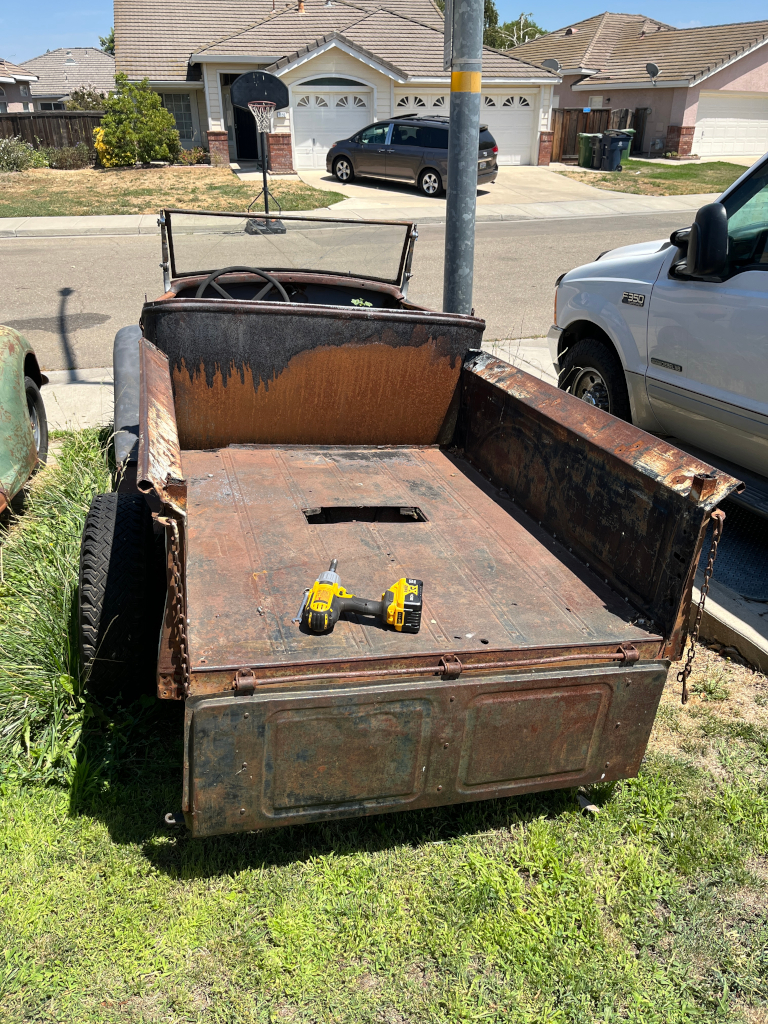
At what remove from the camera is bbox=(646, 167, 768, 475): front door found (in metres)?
4.15

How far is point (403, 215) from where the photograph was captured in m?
17.3

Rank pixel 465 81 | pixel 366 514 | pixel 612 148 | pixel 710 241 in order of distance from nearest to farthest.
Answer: pixel 366 514
pixel 710 241
pixel 465 81
pixel 612 148

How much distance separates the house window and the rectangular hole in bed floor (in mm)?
27564

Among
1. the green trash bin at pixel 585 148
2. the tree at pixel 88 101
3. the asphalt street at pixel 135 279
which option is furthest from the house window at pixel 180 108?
the asphalt street at pixel 135 279

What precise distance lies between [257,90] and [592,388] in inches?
637

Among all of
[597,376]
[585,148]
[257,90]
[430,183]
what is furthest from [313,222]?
[585,148]

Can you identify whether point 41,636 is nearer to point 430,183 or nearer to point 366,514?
point 366,514

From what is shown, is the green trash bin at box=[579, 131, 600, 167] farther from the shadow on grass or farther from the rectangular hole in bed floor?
the shadow on grass

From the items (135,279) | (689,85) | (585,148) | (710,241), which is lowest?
(135,279)

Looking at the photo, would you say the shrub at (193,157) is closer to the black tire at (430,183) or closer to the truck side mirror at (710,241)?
the black tire at (430,183)

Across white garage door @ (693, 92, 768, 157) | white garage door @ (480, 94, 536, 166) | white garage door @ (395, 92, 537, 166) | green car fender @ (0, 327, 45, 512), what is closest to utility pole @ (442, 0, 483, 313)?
green car fender @ (0, 327, 45, 512)

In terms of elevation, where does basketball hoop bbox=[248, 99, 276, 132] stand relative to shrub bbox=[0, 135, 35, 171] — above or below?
above

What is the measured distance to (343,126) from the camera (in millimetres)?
25078

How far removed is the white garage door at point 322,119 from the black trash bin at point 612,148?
301 inches
